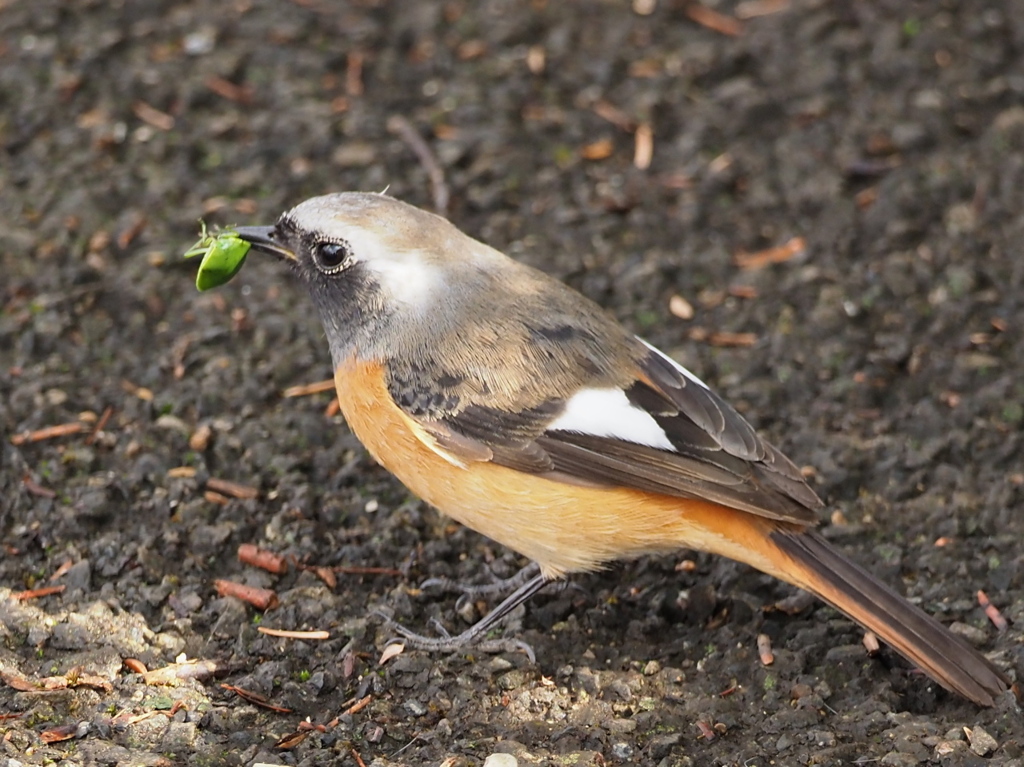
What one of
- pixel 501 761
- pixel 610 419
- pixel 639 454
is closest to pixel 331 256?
pixel 610 419

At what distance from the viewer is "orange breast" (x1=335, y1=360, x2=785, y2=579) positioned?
4.86 m

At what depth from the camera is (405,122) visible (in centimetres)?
772

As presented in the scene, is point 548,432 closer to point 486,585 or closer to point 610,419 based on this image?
point 610,419

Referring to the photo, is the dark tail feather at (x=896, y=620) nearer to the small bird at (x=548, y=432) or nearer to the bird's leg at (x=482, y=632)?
the small bird at (x=548, y=432)

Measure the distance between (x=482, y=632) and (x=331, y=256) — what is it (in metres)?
1.61

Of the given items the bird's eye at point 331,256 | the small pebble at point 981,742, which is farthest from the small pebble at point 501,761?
the bird's eye at point 331,256

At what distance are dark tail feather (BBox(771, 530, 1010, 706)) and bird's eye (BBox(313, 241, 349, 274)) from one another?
2004 millimetres

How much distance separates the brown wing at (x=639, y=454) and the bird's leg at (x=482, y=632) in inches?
23.2

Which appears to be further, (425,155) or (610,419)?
(425,155)

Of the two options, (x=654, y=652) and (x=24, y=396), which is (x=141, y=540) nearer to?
(x=24, y=396)

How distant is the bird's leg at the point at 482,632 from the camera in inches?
194

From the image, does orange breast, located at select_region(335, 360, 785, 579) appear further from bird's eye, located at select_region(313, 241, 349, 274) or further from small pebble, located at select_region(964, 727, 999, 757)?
small pebble, located at select_region(964, 727, 999, 757)

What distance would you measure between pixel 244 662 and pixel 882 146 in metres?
4.86

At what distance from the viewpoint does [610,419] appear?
4.89 metres
